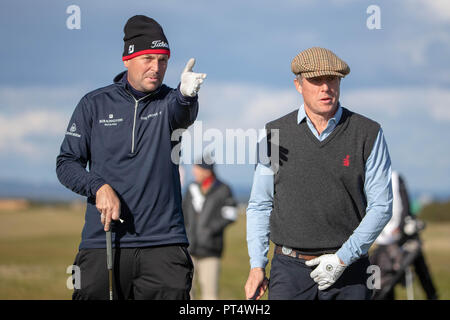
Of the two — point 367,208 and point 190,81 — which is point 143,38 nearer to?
point 190,81

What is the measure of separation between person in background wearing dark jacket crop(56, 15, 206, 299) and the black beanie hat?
5.9 inches

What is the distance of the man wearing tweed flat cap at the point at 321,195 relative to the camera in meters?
4.97

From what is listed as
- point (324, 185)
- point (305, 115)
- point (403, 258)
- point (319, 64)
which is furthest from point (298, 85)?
point (403, 258)

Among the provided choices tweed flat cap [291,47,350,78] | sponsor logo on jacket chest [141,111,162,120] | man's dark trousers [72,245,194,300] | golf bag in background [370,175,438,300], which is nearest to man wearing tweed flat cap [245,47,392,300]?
tweed flat cap [291,47,350,78]

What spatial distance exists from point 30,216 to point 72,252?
30.3m

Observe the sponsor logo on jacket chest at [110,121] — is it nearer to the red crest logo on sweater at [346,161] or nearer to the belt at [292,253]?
the belt at [292,253]

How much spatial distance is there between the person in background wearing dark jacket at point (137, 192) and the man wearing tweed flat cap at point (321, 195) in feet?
2.18

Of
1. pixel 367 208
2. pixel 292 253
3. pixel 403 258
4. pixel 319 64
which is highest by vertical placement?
pixel 319 64

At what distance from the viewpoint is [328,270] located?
489cm

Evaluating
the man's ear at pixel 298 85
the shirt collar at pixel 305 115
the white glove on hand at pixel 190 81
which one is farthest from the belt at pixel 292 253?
the white glove on hand at pixel 190 81

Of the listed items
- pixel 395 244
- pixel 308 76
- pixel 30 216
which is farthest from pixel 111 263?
pixel 30 216

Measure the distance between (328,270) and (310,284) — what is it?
10.1 inches

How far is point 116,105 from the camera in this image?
5301 millimetres
